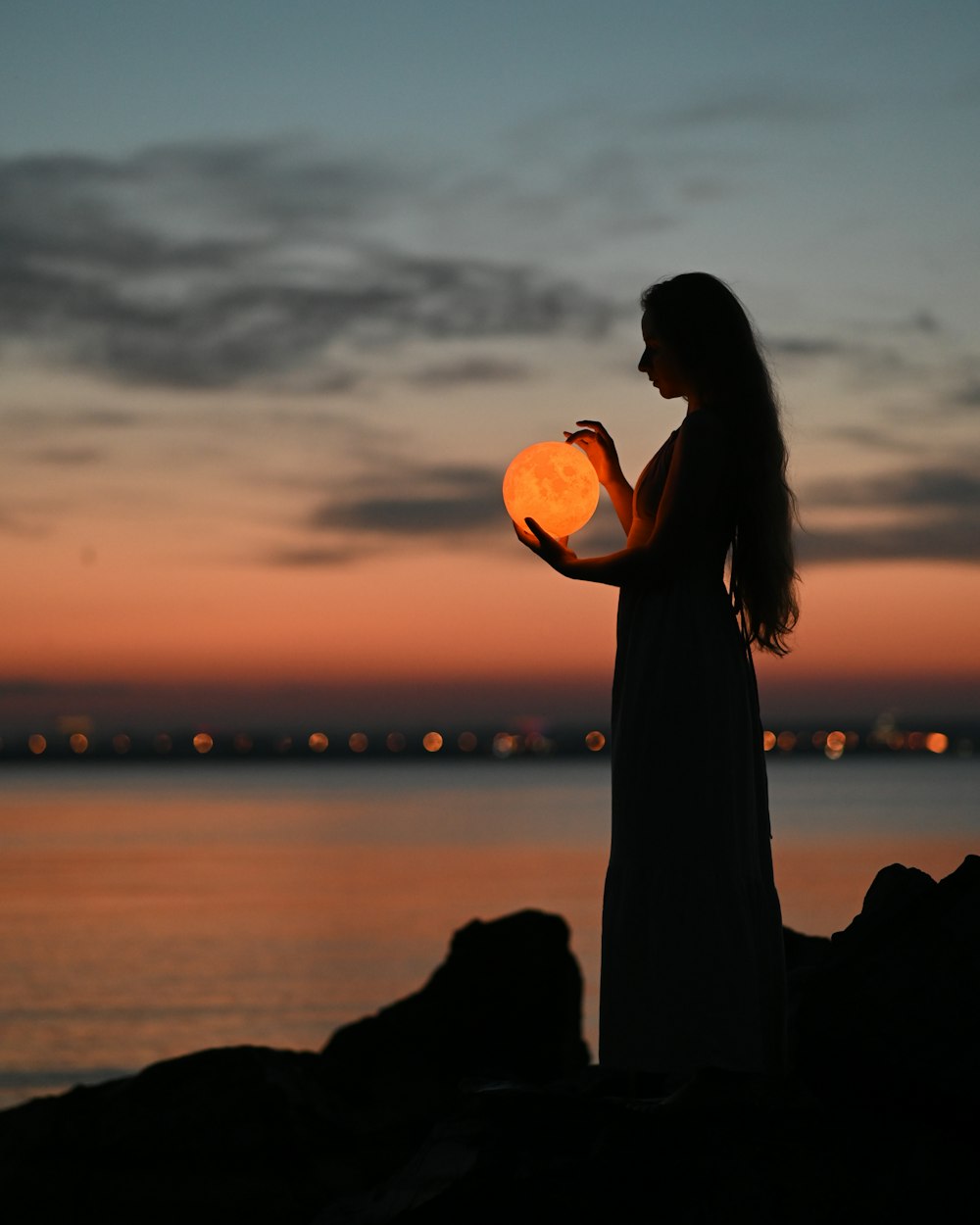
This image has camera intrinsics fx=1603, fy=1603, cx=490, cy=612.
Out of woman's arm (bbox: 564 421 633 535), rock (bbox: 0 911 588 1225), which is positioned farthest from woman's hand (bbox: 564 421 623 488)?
rock (bbox: 0 911 588 1225)

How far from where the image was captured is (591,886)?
160 feet

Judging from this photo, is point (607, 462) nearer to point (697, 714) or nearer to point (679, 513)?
point (679, 513)

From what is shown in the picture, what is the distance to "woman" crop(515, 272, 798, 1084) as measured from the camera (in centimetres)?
601

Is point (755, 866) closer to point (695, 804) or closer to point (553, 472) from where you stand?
point (695, 804)

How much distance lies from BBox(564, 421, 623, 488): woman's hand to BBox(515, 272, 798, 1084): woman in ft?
1.07

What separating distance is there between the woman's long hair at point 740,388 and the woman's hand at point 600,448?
53 cm

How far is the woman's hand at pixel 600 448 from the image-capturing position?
6.61 meters

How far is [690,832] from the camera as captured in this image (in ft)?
19.9

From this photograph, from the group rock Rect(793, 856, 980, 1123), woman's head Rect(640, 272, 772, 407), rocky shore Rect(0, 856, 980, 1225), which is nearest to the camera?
rocky shore Rect(0, 856, 980, 1225)

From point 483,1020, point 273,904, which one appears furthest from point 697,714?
point 273,904

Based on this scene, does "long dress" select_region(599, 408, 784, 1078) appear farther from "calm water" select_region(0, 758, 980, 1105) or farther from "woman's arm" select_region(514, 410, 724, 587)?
"calm water" select_region(0, 758, 980, 1105)

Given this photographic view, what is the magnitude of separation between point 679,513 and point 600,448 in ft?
2.22

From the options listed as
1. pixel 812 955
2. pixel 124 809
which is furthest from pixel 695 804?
pixel 124 809

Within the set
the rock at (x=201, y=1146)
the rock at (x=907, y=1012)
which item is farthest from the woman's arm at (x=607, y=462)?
the rock at (x=201, y=1146)
